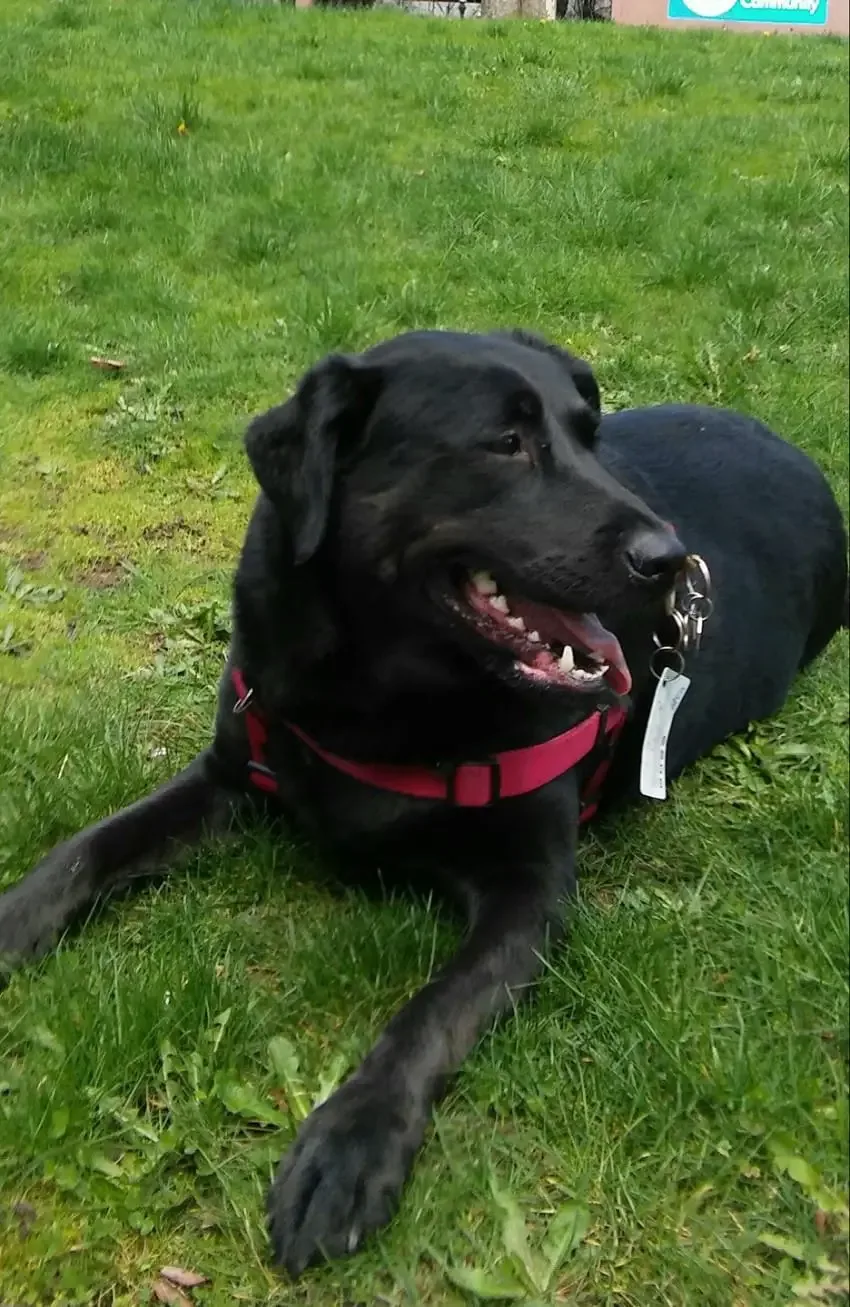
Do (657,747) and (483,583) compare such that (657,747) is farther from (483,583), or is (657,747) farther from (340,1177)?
(340,1177)

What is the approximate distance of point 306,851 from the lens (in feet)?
8.10

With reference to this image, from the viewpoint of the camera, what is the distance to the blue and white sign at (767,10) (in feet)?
4.55

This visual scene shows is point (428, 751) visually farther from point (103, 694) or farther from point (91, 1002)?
point (103, 694)

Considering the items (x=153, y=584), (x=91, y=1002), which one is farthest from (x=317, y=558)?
(x=153, y=584)

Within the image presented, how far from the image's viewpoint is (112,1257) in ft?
5.45

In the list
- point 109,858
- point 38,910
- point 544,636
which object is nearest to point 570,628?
point 544,636

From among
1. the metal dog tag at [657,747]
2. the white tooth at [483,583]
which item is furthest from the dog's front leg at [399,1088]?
the white tooth at [483,583]

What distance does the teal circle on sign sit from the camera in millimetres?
1388

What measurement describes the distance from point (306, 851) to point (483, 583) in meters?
0.70

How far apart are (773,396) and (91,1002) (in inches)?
120

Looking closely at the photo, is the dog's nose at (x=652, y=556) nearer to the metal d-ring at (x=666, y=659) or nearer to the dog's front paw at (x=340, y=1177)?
the metal d-ring at (x=666, y=659)

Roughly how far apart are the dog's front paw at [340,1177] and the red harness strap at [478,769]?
0.57 m

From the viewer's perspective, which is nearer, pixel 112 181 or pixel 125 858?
pixel 125 858

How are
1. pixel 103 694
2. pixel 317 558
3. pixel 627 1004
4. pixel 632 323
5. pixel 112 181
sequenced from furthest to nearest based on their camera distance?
pixel 112 181 < pixel 632 323 < pixel 103 694 < pixel 317 558 < pixel 627 1004
